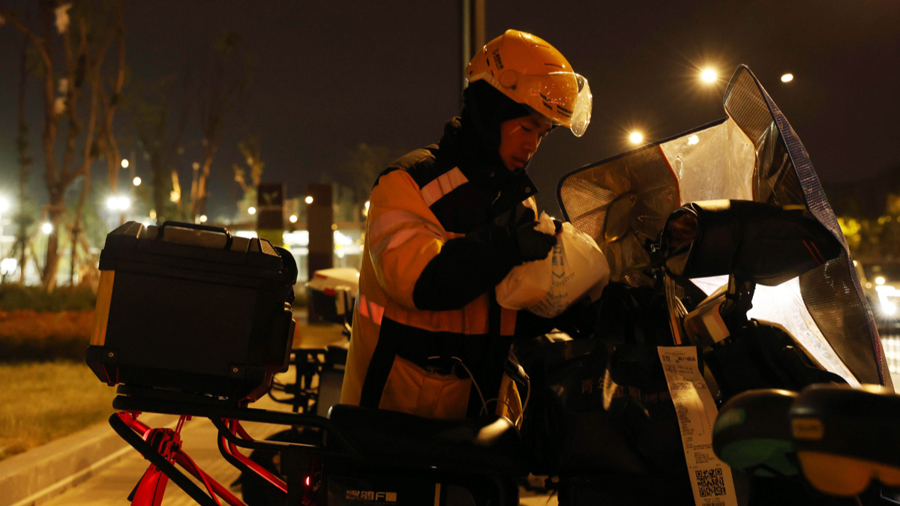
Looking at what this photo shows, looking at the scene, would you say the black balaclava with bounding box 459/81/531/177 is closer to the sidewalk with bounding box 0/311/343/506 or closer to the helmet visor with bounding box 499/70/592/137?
the helmet visor with bounding box 499/70/592/137

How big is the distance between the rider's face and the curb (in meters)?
4.05

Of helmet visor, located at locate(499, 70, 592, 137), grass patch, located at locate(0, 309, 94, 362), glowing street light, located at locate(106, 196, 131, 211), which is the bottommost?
grass patch, located at locate(0, 309, 94, 362)

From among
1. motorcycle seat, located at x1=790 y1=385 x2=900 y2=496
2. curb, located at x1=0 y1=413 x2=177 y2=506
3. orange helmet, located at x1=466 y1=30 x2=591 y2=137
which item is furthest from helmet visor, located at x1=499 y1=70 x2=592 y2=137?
curb, located at x1=0 y1=413 x2=177 y2=506

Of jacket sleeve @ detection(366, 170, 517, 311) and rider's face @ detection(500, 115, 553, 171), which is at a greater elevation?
rider's face @ detection(500, 115, 553, 171)

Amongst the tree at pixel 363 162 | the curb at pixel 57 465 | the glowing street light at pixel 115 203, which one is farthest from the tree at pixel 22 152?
the tree at pixel 363 162

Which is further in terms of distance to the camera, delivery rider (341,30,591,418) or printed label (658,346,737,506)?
delivery rider (341,30,591,418)

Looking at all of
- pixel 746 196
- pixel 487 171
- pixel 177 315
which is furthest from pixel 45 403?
pixel 746 196

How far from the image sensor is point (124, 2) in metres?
19.6

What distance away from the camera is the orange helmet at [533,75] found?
204 cm

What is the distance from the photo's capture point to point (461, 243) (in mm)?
1694

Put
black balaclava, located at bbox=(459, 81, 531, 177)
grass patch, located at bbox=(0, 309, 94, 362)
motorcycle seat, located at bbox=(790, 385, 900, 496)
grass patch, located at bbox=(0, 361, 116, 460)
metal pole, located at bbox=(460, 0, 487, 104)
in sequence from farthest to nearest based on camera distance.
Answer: grass patch, located at bbox=(0, 309, 94, 362), grass patch, located at bbox=(0, 361, 116, 460), metal pole, located at bbox=(460, 0, 487, 104), black balaclava, located at bbox=(459, 81, 531, 177), motorcycle seat, located at bbox=(790, 385, 900, 496)

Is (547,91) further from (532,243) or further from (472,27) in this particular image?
(472,27)

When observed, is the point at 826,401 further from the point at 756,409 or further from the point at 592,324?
the point at 592,324

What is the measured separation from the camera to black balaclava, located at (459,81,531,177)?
6.96ft
